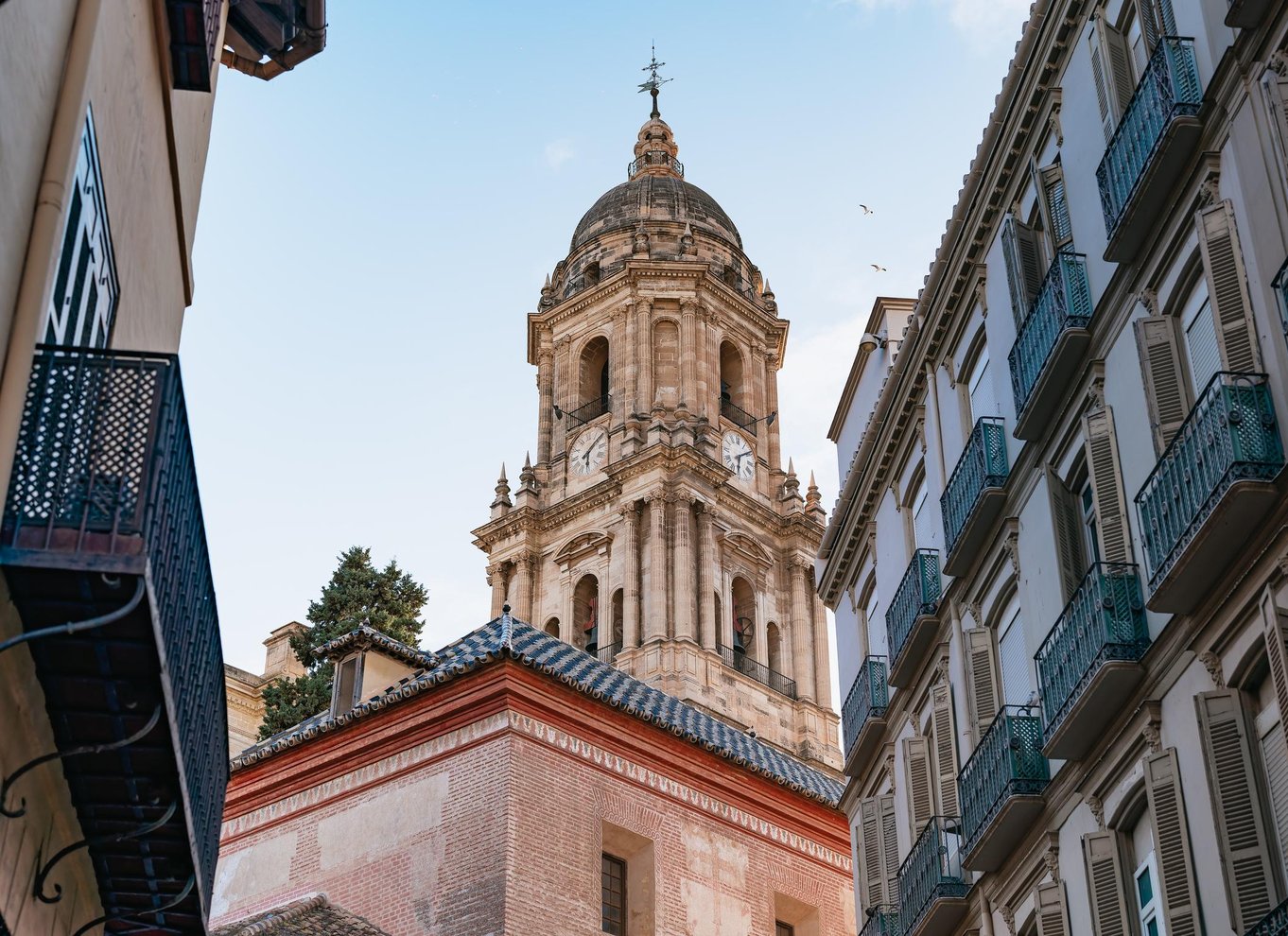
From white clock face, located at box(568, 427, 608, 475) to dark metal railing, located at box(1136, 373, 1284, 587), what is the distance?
46768 mm

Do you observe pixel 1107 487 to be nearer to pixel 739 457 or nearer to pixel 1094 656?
pixel 1094 656

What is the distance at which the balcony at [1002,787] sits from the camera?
1555cm

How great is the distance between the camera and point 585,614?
58.2 meters

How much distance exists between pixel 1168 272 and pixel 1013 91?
14.0ft

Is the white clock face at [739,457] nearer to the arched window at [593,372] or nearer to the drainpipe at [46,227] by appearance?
the arched window at [593,372]

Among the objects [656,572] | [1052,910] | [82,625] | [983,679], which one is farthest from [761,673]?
[82,625]

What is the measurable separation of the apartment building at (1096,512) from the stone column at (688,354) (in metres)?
38.0

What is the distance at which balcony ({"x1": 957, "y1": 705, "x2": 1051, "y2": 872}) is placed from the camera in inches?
612

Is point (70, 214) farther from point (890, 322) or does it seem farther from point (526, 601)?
point (526, 601)

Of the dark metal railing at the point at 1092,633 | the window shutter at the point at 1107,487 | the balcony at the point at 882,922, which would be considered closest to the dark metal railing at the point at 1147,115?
the window shutter at the point at 1107,487

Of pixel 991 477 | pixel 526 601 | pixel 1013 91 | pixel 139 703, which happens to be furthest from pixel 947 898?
pixel 526 601

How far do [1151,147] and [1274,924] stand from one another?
238 inches

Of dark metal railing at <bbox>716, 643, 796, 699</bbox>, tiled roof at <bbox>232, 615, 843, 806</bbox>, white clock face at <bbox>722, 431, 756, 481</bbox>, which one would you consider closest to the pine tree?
tiled roof at <bbox>232, 615, 843, 806</bbox>

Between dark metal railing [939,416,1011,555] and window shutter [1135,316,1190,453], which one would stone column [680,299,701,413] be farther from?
window shutter [1135,316,1190,453]
